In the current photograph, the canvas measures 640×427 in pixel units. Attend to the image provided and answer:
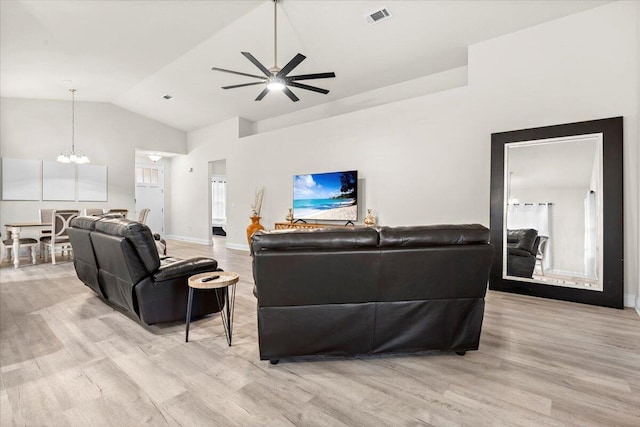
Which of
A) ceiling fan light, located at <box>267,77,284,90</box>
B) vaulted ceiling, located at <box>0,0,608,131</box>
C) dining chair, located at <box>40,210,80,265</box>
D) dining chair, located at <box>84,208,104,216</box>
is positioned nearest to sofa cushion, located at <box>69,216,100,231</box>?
ceiling fan light, located at <box>267,77,284,90</box>

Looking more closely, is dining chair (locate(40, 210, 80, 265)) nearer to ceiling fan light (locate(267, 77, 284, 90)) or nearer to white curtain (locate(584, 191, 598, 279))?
ceiling fan light (locate(267, 77, 284, 90))

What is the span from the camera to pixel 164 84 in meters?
7.26

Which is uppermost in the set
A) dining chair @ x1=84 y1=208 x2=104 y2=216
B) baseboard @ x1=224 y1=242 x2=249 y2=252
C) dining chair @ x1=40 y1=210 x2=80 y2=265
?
dining chair @ x1=84 y1=208 x2=104 y2=216

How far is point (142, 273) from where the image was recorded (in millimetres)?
→ 2801

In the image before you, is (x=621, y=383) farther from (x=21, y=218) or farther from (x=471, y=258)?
(x=21, y=218)

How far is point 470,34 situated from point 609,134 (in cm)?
213

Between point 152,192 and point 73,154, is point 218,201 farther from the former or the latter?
point 73,154

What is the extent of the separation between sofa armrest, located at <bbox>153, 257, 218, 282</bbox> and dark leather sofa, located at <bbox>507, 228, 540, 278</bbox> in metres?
3.76

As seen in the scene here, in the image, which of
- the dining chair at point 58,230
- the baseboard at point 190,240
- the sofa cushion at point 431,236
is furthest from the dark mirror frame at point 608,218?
the baseboard at point 190,240

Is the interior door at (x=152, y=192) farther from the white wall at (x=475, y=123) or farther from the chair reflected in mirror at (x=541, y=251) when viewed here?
the chair reflected in mirror at (x=541, y=251)

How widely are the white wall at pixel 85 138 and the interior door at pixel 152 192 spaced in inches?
50.6

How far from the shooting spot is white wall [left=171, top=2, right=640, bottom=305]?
12.0ft

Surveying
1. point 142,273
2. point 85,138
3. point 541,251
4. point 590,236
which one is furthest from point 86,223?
point 85,138

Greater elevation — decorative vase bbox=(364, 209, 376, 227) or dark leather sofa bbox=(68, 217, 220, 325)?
decorative vase bbox=(364, 209, 376, 227)
